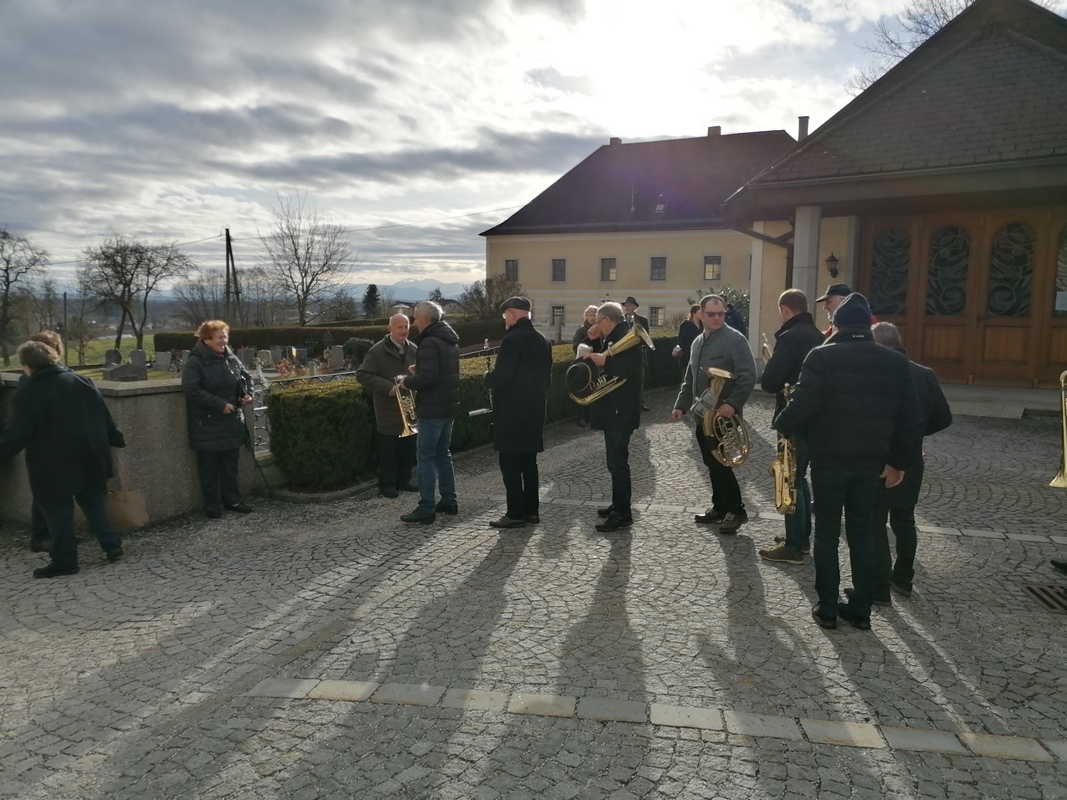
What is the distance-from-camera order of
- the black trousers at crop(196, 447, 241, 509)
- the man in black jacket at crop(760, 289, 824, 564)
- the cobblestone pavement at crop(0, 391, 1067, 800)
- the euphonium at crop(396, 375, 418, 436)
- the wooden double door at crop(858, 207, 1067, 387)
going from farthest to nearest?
the wooden double door at crop(858, 207, 1067, 387) < the euphonium at crop(396, 375, 418, 436) < the black trousers at crop(196, 447, 241, 509) < the man in black jacket at crop(760, 289, 824, 564) < the cobblestone pavement at crop(0, 391, 1067, 800)

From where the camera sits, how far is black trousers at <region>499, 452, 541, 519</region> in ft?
22.6

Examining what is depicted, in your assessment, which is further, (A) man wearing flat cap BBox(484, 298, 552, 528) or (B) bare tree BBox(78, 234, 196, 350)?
(B) bare tree BBox(78, 234, 196, 350)

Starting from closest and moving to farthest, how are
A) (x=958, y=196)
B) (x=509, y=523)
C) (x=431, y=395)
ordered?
(x=509, y=523)
(x=431, y=395)
(x=958, y=196)

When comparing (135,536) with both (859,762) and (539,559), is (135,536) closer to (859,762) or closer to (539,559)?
(539,559)

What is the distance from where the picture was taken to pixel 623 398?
6.62m

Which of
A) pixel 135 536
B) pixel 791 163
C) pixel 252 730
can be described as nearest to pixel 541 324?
pixel 791 163

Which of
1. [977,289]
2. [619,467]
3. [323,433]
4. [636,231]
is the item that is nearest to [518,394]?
[619,467]

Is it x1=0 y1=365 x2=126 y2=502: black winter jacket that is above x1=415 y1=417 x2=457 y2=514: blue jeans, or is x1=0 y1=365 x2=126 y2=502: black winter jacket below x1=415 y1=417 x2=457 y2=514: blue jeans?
above

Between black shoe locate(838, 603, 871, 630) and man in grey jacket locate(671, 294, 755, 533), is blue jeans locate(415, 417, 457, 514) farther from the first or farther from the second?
black shoe locate(838, 603, 871, 630)

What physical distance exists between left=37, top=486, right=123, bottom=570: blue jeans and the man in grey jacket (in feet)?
15.3

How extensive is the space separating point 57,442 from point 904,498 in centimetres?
601

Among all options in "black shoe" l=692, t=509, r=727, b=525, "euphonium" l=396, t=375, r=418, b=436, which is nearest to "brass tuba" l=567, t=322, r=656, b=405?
"black shoe" l=692, t=509, r=727, b=525

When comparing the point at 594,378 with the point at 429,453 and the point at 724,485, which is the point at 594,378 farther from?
the point at 429,453

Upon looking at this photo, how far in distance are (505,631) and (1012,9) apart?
1410 cm
